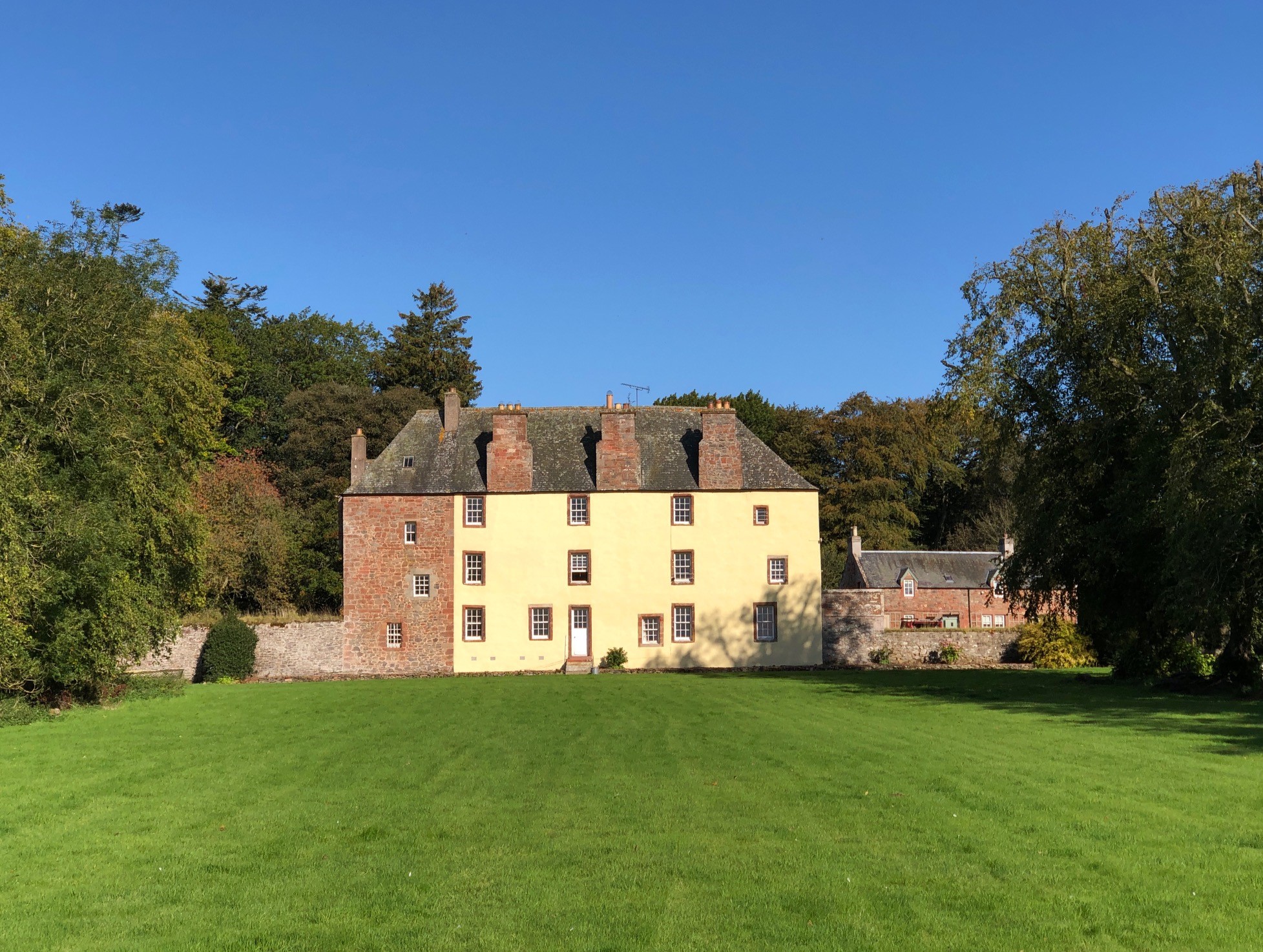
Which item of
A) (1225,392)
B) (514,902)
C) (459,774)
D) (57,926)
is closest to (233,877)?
(57,926)

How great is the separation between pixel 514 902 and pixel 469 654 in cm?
3464

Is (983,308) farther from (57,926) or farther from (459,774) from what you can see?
(57,926)

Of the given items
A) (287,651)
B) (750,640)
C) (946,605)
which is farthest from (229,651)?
(946,605)

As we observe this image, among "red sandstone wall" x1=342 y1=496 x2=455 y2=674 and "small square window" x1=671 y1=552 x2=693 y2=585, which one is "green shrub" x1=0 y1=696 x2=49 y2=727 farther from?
"small square window" x1=671 y1=552 x2=693 y2=585

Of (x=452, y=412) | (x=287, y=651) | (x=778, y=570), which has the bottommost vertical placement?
(x=287, y=651)

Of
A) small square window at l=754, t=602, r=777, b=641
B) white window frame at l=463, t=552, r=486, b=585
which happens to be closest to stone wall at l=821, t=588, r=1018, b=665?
small square window at l=754, t=602, r=777, b=641

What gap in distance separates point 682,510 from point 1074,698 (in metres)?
20.0

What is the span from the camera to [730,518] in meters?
43.0

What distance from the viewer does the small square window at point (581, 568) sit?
42469mm

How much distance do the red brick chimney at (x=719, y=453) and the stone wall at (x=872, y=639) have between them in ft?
21.2

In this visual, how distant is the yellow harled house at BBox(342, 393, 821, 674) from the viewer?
138 feet

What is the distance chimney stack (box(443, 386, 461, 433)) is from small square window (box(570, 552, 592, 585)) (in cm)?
774

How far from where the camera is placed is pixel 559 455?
4400 cm

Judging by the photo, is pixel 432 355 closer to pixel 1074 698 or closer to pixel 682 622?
pixel 682 622
